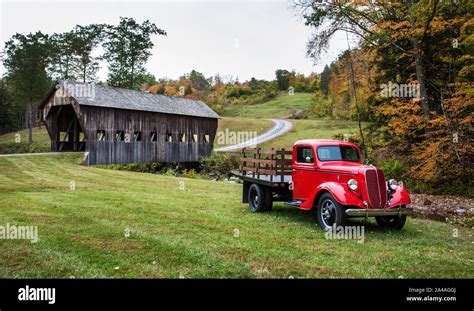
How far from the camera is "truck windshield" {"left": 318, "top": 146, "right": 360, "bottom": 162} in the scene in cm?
942

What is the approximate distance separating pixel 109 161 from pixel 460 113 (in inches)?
898

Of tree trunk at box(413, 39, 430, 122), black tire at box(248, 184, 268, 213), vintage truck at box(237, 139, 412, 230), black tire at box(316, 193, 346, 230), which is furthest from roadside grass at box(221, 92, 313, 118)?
black tire at box(316, 193, 346, 230)

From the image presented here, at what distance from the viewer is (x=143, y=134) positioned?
29.5 metres

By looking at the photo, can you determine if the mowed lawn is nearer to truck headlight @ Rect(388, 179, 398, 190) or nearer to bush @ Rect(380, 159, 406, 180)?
truck headlight @ Rect(388, 179, 398, 190)

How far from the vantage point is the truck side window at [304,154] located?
957 cm

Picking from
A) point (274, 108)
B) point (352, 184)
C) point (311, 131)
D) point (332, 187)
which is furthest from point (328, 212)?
point (274, 108)

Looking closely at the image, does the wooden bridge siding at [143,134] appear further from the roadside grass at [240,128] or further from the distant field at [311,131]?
the roadside grass at [240,128]

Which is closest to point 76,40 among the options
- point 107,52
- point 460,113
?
point 107,52

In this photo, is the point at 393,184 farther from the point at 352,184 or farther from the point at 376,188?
the point at 352,184

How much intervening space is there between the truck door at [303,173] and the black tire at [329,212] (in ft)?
2.53

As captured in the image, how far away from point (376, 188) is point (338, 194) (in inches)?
37.3

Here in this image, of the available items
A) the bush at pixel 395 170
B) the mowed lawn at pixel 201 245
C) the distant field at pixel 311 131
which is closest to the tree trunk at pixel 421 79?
the bush at pixel 395 170
